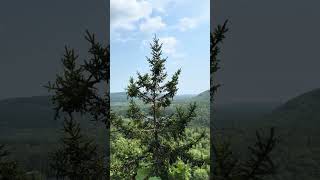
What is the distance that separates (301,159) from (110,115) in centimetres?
1318

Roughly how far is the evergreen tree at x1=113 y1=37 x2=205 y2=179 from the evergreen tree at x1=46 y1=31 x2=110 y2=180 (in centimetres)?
46

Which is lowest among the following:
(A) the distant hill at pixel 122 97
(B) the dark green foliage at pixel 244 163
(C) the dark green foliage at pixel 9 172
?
(C) the dark green foliage at pixel 9 172

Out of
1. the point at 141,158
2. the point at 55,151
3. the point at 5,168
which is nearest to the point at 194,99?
the point at 141,158

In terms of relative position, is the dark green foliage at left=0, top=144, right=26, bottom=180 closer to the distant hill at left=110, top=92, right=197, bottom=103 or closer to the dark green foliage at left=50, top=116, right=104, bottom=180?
the dark green foliage at left=50, top=116, right=104, bottom=180

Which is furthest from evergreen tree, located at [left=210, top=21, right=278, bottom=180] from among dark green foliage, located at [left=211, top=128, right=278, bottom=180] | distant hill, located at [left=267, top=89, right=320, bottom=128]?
distant hill, located at [left=267, top=89, right=320, bottom=128]

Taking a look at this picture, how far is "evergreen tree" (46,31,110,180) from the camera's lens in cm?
675

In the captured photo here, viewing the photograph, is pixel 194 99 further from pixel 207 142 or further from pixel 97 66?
pixel 97 66

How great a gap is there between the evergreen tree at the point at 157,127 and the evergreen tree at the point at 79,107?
18.2 inches

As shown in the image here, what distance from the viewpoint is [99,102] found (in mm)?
6910

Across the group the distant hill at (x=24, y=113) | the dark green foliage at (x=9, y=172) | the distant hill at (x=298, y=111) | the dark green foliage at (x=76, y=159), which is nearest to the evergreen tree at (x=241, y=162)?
the dark green foliage at (x=76, y=159)

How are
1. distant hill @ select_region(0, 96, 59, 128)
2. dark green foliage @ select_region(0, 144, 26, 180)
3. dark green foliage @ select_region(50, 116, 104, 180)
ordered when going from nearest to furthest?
dark green foliage @ select_region(0, 144, 26, 180) < dark green foliage @ select_region(50, 116, 104, 180) < distant hill @ select_region(0, 96, 59, 128)

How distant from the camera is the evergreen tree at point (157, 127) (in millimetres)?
6094

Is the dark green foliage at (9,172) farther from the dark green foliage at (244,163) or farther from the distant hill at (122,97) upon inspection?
the dark green foliage at (244,163)

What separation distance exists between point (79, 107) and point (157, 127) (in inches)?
46.4
